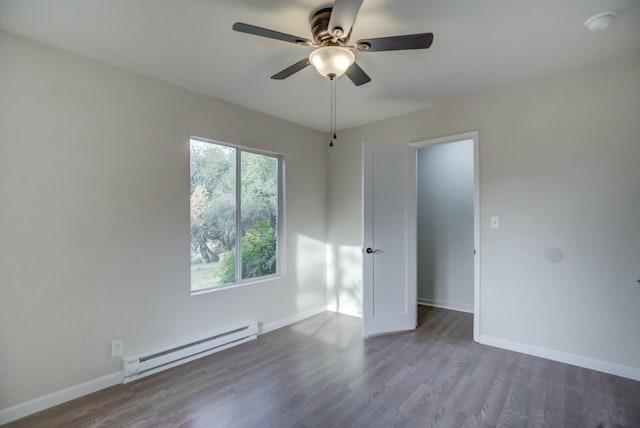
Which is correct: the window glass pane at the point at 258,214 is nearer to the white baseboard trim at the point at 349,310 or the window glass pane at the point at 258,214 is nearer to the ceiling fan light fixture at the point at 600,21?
the white baseboard trim at the point at 349,310

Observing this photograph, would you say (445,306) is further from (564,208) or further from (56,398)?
(56,398)

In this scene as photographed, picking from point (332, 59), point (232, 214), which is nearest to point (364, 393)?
point (232, 214)

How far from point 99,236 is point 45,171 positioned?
1.91ft

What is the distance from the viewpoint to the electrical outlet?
2500 millimetres

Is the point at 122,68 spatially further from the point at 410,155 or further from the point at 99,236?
→ the point at 410,155

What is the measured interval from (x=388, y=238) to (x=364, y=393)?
5.64 ft

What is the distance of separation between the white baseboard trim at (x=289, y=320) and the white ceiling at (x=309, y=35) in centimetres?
264

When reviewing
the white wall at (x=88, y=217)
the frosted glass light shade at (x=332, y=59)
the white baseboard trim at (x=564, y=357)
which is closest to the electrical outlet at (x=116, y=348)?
the white wall at (x=88, y=217)

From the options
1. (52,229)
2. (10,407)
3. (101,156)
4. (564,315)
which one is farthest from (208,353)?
(564,315)

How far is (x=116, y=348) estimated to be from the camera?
251cm

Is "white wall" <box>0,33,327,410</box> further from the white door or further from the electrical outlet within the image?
the white door

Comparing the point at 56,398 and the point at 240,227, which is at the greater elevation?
the point at 240,227

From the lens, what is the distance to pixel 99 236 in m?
2.45

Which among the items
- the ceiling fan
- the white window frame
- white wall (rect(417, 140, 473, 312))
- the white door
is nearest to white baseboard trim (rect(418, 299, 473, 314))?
white wall (rect(417, 140, 473, 312))
